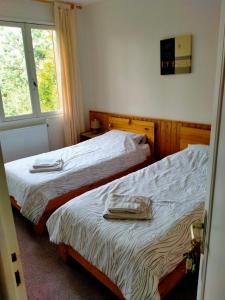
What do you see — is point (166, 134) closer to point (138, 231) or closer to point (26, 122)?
point (138, 231)

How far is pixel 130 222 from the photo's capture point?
1731mm

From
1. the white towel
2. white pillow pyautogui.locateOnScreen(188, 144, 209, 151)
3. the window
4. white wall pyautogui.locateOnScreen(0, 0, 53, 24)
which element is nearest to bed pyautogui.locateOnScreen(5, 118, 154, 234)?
white pillow pyautogui.locateOnScreen(188, 144, 209, 151)

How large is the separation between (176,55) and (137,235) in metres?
2.30

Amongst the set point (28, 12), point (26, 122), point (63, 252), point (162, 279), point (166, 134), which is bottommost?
point (63, 252)

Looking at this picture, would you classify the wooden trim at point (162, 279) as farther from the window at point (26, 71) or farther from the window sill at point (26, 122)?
the window at point (26, 71)

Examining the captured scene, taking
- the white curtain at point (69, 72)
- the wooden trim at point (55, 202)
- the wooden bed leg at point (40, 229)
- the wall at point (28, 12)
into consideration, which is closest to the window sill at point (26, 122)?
the wall at point (28, 12)

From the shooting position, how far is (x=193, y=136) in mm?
3016

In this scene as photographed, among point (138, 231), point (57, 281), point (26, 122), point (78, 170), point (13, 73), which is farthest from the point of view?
point (26, 122)

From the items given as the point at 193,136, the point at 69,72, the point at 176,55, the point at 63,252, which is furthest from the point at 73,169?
the point at 69,72

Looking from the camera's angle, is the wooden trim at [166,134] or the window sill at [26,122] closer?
the wooden trim at [166,134]

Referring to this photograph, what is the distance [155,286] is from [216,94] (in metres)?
1.16

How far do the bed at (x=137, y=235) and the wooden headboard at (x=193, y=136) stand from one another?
0.70 m

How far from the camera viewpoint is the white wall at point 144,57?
109 inches

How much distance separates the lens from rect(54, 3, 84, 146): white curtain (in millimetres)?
3773
